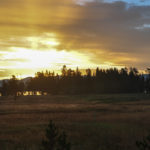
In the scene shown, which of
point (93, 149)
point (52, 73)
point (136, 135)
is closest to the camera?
point (93, 149)

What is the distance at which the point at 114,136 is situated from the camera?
17672mm

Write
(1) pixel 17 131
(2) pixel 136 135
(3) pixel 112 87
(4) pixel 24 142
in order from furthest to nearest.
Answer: (3) pixel 112 87
(1) pixel 17 131
(2) pixel 136 135
(4) pixel 24 142

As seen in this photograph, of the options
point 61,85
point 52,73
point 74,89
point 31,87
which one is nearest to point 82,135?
point 74,89

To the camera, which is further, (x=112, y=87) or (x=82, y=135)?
(x=112, y=87)

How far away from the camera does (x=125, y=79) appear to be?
12512cm

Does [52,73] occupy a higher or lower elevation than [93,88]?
higher

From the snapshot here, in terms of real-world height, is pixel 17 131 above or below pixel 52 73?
below

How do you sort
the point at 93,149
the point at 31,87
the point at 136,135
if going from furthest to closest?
the point at 31,87, the point at 136,135, the point at 93,149

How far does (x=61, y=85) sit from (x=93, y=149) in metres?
122

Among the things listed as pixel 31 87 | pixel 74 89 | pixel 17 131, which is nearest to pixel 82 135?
pixel 17 131

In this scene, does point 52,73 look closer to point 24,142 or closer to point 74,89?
point 74,89

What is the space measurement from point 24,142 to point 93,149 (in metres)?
5.00

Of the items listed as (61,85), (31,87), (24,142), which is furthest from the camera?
(31,87)

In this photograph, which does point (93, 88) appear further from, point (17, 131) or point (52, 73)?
point (17, 131)
